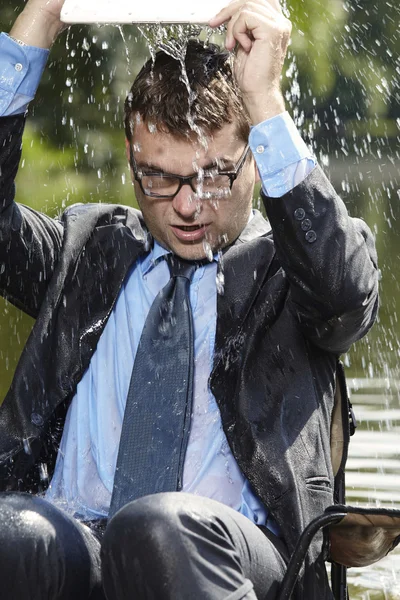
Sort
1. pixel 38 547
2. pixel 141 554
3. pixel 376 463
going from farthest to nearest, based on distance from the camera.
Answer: pixel 376 463 → pixel 38 547 → pixel 141 554

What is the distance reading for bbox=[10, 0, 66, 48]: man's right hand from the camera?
3213 millimetres

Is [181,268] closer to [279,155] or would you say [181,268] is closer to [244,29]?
[279,155]

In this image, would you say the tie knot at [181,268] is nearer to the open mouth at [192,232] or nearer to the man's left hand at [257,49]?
the open mouth at [192,232]

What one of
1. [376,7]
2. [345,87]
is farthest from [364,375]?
[345,87]

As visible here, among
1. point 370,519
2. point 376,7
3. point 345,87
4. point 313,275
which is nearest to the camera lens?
point 370,519

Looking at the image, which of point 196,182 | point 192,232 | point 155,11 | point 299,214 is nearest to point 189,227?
point 192,232

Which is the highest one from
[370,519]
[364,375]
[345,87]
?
[370,519]

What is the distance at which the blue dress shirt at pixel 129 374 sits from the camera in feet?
A: 9.41

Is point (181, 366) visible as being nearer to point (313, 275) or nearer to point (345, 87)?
point (313, 275)

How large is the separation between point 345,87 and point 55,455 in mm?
13445

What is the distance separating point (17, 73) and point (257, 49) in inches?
26.4

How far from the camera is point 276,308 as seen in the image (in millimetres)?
3055

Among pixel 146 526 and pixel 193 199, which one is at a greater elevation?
pixel 193 199

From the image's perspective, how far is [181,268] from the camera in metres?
3.18
